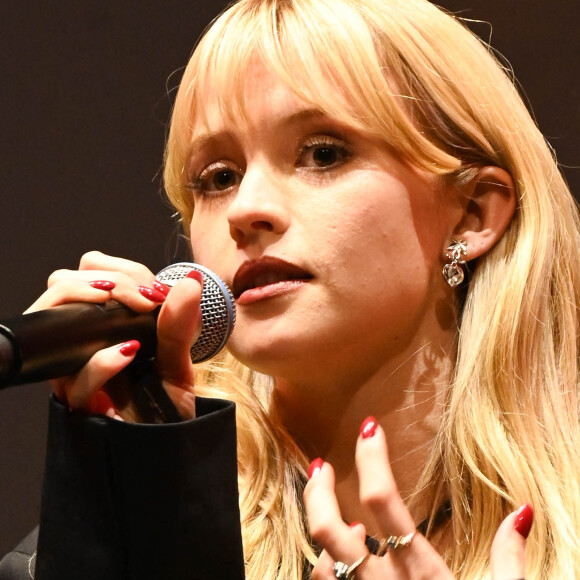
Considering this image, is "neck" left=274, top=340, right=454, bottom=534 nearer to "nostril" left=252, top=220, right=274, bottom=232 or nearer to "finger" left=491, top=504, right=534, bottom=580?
"nostril" left=252, top=220, right=274, bottom=232

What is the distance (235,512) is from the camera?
1046 mm

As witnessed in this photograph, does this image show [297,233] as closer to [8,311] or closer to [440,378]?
[440,378]

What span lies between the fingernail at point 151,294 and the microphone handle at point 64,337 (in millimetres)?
13

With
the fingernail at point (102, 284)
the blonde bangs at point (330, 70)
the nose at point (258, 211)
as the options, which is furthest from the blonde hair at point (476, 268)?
the fingernail at point (102, 284)

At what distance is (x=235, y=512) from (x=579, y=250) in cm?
70

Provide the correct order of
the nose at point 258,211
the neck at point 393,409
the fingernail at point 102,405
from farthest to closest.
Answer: the neck at point 393,409 → the nose at point 258,211 → the fingernail at point 102,405

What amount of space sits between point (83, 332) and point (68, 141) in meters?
1.00

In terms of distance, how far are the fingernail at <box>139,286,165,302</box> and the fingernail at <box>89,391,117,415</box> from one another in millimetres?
113

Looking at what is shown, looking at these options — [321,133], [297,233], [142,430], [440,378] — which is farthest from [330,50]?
[142,430]

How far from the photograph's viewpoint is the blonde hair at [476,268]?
1271 millimetres

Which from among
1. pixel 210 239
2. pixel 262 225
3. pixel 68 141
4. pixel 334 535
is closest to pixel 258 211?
pixel 262 225

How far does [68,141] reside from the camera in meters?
1.83

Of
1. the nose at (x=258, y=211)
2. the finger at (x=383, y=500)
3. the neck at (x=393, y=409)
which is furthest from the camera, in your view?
the neck at (x=393, y=409)

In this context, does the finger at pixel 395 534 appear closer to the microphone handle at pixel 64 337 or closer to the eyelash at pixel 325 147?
the microphone handle at pixel 64 337
